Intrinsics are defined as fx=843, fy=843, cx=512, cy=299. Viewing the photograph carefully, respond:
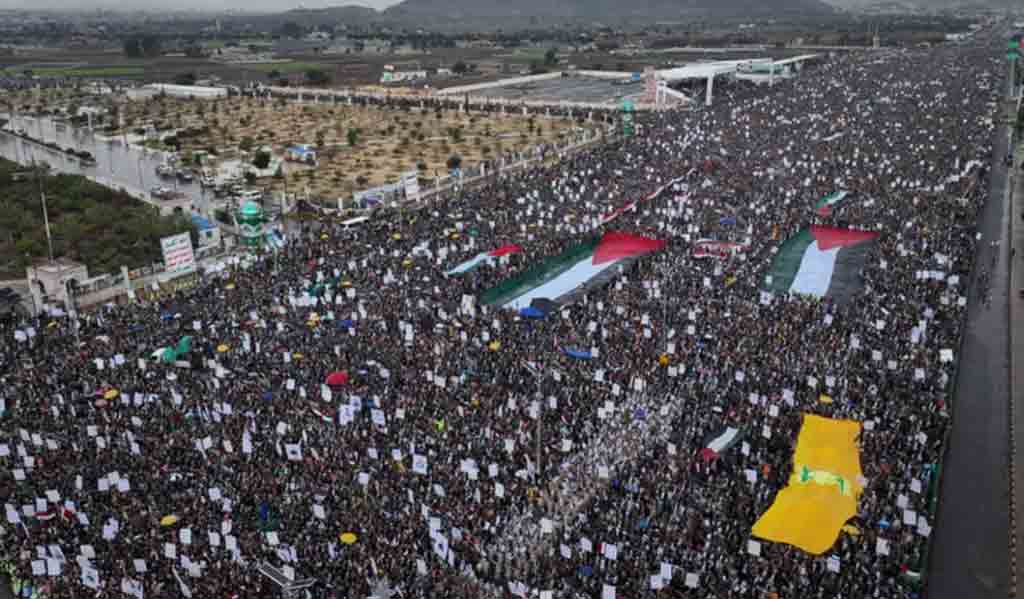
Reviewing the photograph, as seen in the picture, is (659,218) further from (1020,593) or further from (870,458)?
(1020,593)

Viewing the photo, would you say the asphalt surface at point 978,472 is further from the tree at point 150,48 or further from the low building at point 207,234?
the tree at point 150,48

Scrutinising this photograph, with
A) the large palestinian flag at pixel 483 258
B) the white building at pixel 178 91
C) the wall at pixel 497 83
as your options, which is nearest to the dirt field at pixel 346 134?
the white building at pixel 178 91

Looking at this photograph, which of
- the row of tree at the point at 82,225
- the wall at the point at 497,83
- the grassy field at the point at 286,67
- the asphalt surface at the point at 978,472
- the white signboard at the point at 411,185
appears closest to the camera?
the asphalt surface at the point at 978,472

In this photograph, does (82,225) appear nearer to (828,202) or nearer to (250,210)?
(250,210)

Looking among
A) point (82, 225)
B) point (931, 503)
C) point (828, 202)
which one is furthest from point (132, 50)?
point (931, 503)

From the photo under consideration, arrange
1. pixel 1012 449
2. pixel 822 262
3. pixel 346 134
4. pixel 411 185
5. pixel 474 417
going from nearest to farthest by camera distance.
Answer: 1. pixel 474 417
2. pixel 1012 449
3. pixel 822 262
4. pixel 411 185
5. pixel 346 134
